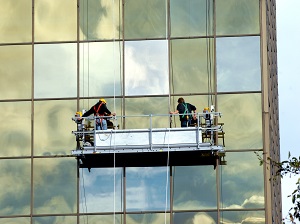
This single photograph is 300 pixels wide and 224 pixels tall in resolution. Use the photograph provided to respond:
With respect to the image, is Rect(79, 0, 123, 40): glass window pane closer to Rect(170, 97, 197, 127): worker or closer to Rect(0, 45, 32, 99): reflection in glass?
Rect(0, 45, 32, 99): reflection in glass

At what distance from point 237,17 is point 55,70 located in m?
6.92

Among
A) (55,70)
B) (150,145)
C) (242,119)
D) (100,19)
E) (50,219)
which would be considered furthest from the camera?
(100,19)

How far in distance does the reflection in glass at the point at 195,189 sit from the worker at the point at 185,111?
5.57 feet

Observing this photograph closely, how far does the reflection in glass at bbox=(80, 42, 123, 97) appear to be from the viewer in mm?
34500

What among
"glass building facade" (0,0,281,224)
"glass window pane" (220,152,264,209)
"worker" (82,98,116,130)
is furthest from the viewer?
"glass building facade" (0,0,281,224)

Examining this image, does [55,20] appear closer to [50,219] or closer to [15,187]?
[15,187]

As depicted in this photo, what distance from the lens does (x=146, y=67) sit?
34.6 meters

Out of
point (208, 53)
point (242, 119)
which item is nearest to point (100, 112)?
point (208, 53)

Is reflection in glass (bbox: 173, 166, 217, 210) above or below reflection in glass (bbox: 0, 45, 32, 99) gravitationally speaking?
below

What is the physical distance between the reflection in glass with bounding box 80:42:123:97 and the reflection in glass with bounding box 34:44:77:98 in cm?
37

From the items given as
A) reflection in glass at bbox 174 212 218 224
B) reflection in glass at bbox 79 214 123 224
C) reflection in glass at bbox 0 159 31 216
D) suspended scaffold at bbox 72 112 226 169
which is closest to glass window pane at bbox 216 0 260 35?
suspended scaffold at bbox 72 112 226 169

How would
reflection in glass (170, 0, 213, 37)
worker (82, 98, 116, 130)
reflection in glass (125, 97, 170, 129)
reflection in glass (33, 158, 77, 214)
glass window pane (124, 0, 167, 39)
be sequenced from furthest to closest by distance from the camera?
glass window pane (124, 0, 167, 39), reflection in glass (170, 0, 213, 37), reflection in glass (125, 97, 170, 129), reflection in glass (33, 158, 77, 214), worker (82, 98, 116, 130)

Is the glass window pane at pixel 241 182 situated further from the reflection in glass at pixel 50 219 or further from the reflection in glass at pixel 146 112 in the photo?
the reflection in glass at pixel 50 219

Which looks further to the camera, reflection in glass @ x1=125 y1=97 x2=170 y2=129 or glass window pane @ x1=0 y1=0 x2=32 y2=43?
glass window pane @ x1=0 y1=0 x2=32 y2=43
